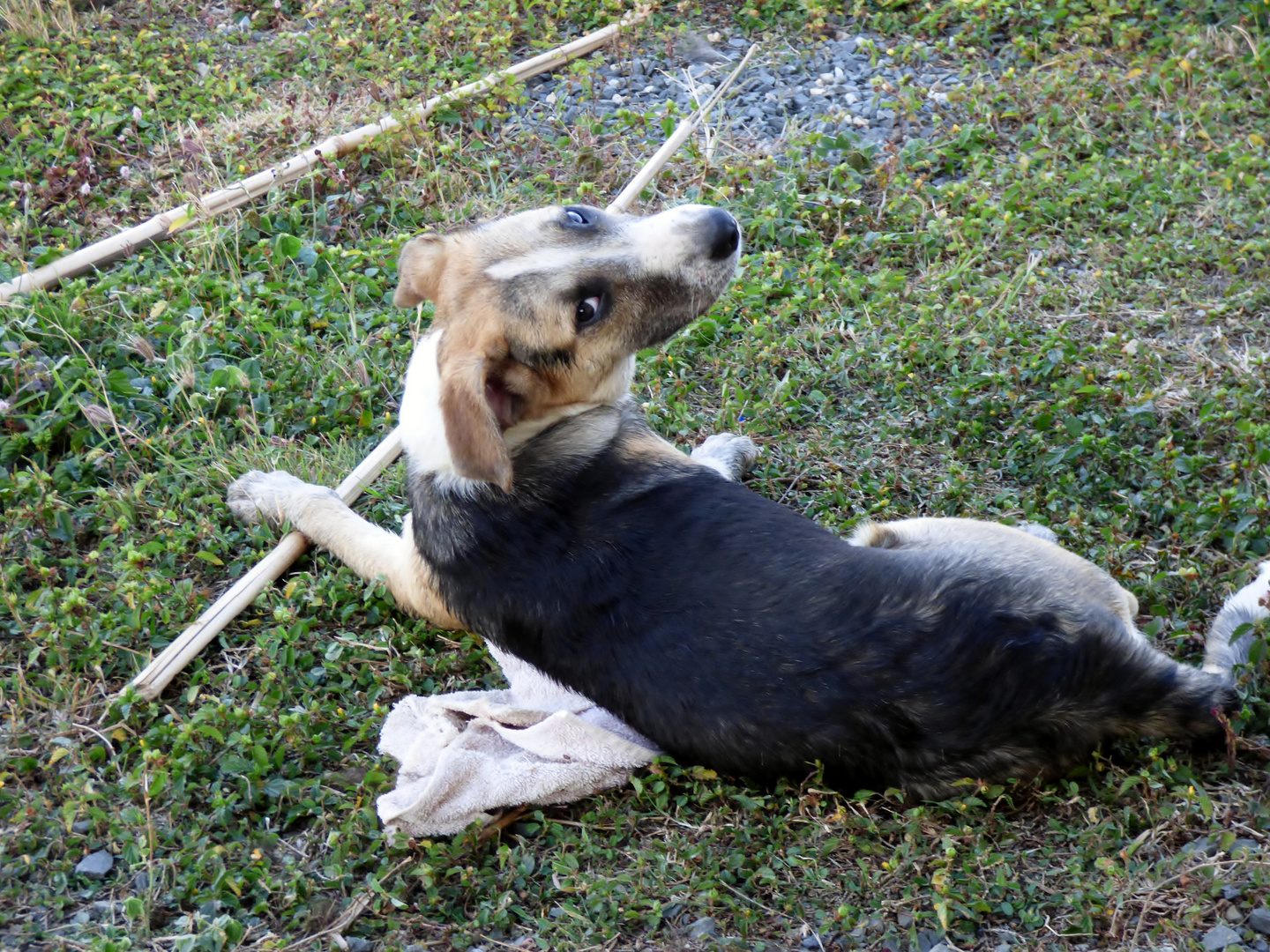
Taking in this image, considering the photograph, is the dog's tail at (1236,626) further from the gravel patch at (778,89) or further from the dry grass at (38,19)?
the dry grass at (38,19)

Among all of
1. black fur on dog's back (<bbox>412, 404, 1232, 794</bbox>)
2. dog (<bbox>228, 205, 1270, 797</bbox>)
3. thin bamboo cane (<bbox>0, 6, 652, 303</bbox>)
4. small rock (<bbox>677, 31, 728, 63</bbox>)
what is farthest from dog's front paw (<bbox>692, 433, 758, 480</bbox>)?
small rock (<bbox>677, 31, 728, 63</bbox>)

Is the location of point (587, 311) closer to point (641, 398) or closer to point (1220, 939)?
point (641, 398)

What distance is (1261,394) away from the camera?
16.9ft

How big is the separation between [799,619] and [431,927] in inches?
63.1

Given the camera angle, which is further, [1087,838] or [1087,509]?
[1087,509]

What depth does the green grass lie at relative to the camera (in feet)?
11.8

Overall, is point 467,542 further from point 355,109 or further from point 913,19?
point 913,19

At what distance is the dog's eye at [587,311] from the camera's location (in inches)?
167

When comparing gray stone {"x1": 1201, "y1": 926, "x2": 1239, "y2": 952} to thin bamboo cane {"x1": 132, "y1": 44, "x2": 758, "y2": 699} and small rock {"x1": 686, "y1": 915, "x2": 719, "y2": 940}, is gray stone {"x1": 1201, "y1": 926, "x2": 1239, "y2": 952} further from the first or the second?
thin bamboo cane {"x1": 132, "y1": 44, "x2": 758, "y2": 699}

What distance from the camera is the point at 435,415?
443 cm

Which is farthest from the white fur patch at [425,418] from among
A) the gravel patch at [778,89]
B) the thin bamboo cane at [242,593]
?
the gravel patch at [778,89]

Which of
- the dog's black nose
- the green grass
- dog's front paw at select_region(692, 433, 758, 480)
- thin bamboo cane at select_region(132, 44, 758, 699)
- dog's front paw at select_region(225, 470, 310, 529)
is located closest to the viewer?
the green grass

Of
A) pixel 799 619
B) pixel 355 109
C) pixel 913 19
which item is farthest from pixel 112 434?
pixel 913 19

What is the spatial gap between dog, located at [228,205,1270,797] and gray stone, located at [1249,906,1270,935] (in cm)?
62
